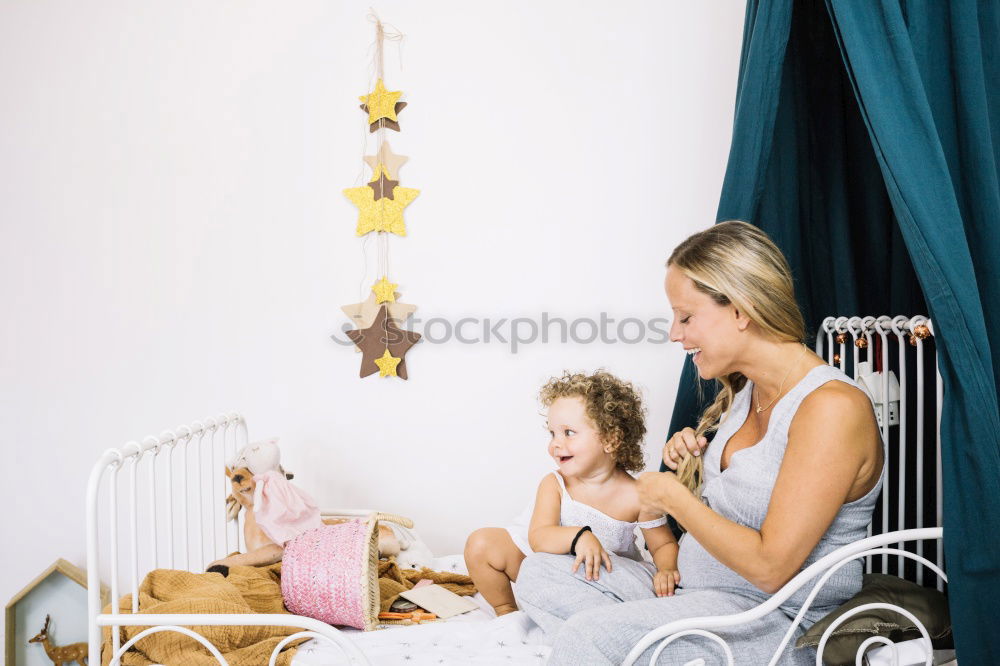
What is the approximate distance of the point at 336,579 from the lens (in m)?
1.69

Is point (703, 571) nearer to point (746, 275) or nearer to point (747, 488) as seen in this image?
point (747, 488)

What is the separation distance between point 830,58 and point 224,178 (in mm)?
1971

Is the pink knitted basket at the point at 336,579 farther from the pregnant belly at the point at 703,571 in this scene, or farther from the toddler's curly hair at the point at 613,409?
the pregnant belly at the point at 703,571

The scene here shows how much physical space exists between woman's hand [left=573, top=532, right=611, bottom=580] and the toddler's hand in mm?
97

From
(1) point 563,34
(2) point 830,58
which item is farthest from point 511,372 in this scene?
(2) point 830,58

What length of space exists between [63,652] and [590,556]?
2.09m

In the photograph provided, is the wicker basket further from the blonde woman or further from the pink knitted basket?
the blonde woman

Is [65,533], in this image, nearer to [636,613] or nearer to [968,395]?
[636,613]

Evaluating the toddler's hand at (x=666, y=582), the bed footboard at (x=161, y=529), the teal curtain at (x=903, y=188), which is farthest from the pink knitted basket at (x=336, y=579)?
the teal curtain at (x=903, y=188)

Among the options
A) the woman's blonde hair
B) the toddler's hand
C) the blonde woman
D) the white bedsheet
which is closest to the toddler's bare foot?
the white bedsheet

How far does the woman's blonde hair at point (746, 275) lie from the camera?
1.33 m

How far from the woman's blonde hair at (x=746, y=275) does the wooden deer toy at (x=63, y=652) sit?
2.44 metres

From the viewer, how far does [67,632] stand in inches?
103

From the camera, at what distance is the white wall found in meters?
2.57
